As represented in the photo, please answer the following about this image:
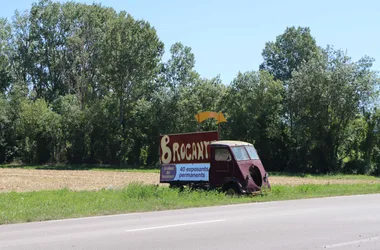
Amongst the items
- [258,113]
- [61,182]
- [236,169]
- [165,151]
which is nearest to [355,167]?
[258,113]

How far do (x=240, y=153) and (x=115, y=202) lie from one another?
19.9 feet

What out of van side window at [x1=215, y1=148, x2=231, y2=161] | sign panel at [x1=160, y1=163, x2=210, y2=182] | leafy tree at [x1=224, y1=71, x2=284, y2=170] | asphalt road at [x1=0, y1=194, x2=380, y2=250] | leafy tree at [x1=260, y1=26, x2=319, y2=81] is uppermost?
leafy tree at [x1=260, y1=26, x2=319, y2=81]

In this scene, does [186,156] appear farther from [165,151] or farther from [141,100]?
[141,100]

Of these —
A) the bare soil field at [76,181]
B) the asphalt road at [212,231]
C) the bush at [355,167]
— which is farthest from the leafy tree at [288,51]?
the asphalt road at [212,231]

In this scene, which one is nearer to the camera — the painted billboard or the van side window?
the van side window

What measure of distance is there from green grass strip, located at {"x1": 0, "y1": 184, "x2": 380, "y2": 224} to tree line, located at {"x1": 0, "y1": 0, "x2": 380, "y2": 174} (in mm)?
26316

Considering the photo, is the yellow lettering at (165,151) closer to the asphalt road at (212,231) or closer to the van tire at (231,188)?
the van tire at (231,188)

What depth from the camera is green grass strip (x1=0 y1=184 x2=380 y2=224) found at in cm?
1428

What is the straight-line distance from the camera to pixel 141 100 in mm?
54656

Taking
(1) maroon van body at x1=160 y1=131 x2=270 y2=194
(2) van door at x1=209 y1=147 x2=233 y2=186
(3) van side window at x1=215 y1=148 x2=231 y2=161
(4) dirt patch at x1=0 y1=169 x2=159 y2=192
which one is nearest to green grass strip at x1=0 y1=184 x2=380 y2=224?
(1) maroon van body at x1=160 y1=131 x2=270 y2=194

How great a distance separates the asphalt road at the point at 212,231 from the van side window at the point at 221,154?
227 inches

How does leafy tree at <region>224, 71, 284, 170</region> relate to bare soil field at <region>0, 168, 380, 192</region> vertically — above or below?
above

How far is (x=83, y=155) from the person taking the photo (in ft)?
189

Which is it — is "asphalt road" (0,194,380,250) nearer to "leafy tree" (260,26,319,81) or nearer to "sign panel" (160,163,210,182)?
"sign panel" (160,163,210,182)
